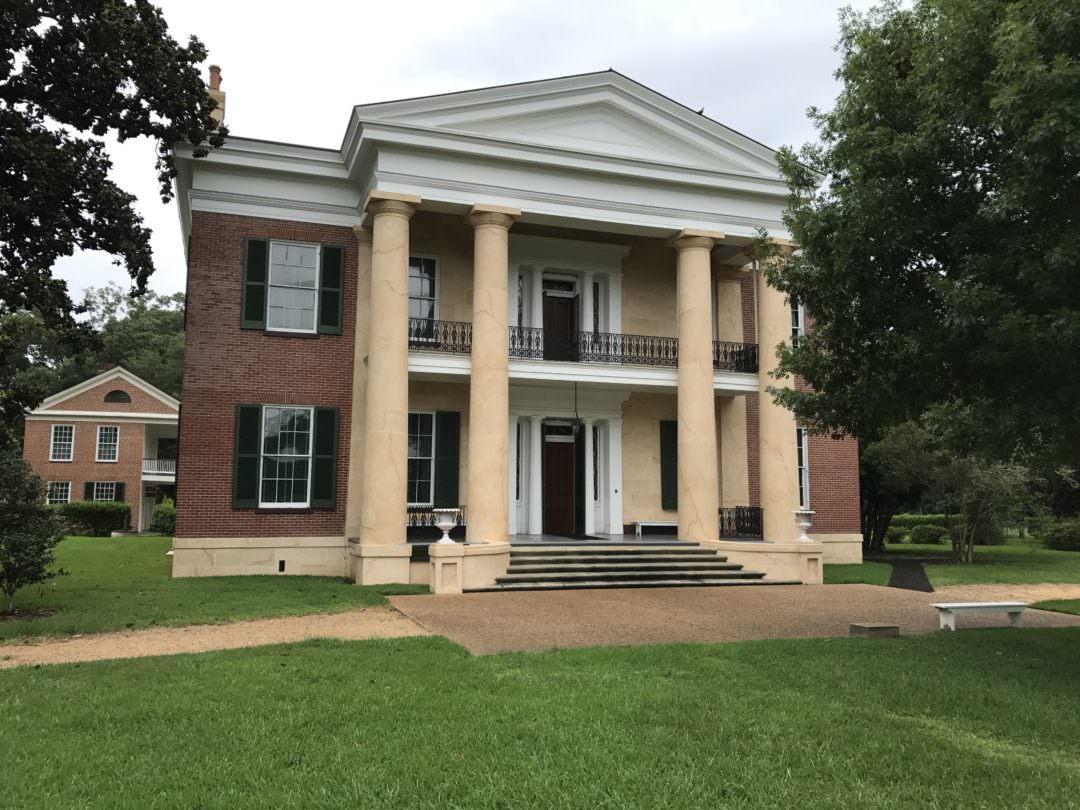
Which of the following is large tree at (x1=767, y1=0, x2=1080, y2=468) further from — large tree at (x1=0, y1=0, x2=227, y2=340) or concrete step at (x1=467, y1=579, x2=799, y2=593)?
large tree at (x1=0, y1=0, x2=227, y2=340)

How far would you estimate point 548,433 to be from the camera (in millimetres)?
19422

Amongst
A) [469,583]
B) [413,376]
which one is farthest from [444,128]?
[469,583]

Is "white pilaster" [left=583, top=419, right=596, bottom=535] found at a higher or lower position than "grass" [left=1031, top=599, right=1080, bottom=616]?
higher

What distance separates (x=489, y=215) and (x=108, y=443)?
3356cm

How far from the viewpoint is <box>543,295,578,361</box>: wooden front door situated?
19.4m

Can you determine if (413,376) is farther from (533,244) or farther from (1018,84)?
(1018,84)

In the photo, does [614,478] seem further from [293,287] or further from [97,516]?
[97,516]

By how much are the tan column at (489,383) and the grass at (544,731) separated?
295 inches

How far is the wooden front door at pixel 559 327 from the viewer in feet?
63.6

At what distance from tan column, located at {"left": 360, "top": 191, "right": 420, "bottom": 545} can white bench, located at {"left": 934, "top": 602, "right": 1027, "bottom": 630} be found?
920cm

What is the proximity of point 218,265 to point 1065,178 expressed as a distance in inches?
588

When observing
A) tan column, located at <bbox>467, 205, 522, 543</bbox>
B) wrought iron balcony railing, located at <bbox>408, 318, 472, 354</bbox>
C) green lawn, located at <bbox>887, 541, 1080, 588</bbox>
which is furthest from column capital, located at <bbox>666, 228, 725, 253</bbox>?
green lawn, located at <bbox>887, 541, 1080, 588</bbox>

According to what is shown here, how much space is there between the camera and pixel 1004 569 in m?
20.8

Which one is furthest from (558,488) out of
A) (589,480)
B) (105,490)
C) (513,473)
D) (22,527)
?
(105,490)
